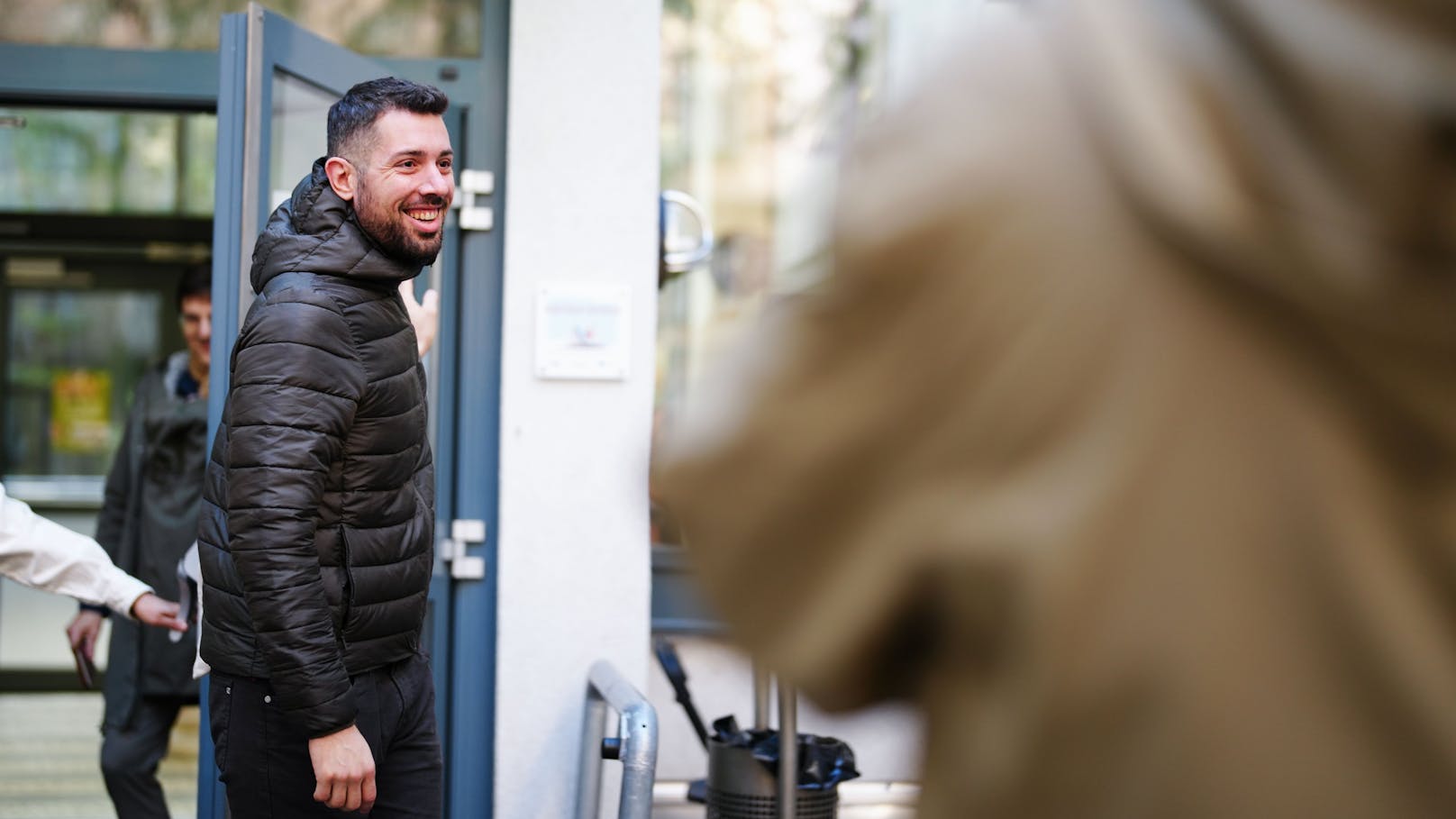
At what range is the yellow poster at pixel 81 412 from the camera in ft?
31.5

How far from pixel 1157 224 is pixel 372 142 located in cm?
234

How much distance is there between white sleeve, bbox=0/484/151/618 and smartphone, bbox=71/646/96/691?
1.12 meters

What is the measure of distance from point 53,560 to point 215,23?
202 cm

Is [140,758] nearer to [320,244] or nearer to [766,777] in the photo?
[766,777]

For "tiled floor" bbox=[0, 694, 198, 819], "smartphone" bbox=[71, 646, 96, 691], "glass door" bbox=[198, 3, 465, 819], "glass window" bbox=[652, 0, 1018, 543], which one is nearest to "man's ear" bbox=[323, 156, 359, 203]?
"glass door" bbox=[198, 3, 465, 819]

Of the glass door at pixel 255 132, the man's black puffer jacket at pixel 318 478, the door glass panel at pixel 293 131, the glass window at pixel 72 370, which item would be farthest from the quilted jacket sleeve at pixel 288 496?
the glass window at pixel 72 370

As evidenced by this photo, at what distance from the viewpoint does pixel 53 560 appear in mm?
3125

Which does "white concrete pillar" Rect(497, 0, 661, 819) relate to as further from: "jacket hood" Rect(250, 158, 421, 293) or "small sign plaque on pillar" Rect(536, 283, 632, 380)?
"jacket hood" Rect(250, 158, 421, 293)

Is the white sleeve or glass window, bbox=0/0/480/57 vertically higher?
glass window, bbox=0/0/480/57

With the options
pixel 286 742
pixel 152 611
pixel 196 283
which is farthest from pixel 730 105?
pixel 286 742

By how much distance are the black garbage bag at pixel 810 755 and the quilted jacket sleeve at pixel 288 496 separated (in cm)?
136

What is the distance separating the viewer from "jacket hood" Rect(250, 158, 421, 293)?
2.75 meters

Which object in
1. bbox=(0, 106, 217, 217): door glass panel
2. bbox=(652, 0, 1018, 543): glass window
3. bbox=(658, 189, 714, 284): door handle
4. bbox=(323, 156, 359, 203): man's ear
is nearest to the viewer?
bbox=(323, 156, 359, 203): man's ear

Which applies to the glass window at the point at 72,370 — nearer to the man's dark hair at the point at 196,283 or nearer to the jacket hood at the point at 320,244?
the man's dark hair at the point at 196,283
